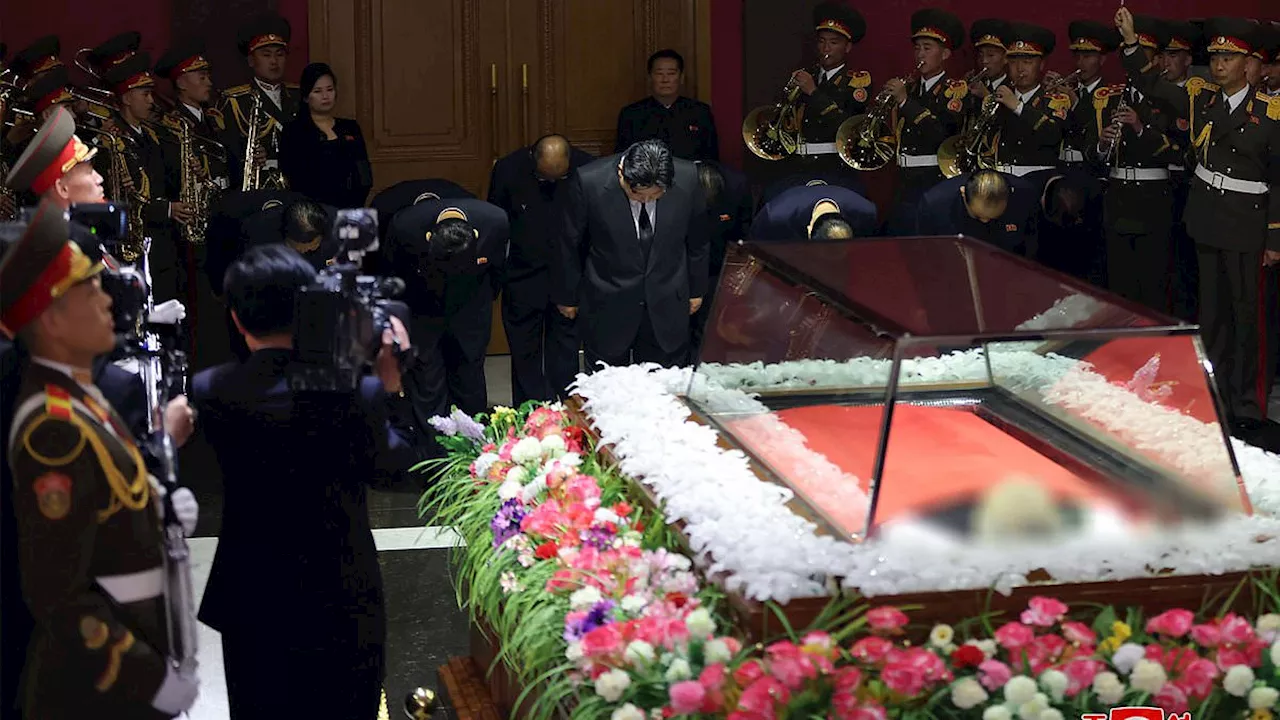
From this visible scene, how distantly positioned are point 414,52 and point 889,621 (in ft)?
18.7

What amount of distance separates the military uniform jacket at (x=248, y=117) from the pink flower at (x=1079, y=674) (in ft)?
16.9

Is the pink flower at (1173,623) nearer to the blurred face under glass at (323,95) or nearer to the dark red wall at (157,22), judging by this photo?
the blurred face under glass at (323,95)

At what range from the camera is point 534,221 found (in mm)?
6781

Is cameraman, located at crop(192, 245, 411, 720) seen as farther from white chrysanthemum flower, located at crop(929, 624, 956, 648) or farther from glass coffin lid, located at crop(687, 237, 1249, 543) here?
white chrysanthemum flower, located at crop(929, 624, 956, 648)

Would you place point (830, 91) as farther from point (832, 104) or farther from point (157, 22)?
point (157, 22)

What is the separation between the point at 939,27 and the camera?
26.5 ft

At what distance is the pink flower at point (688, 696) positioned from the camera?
2.77 meters

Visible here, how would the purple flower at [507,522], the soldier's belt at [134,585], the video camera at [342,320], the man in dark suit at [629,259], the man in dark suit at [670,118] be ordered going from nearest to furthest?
the soldier's belt at [134,585], the video camera at [342,320], the purple flower at [507,522], the man in dark suit at [629,259], the man in dark suit at [670,118]

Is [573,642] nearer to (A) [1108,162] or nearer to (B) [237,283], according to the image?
(B) [237,283]

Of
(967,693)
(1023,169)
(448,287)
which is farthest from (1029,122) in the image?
(967,693)

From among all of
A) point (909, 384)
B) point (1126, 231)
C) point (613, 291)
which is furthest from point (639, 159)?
point (1126, 231)

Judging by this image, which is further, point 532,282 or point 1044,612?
point 532,282

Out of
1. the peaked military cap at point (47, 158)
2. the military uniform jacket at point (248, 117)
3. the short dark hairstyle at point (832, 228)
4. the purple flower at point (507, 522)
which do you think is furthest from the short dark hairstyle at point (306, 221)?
the military uniform jacket at point (248, 117)

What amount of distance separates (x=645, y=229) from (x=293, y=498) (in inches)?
132
